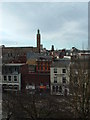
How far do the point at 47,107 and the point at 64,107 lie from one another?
0.97ft

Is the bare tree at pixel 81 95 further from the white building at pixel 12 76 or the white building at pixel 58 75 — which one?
the white building at pixel 12 76

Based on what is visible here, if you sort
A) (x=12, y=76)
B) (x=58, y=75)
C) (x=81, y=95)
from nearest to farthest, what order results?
1. (x=81, y=95)
2. (x=58, y=75)
3. (x=12, y=76)

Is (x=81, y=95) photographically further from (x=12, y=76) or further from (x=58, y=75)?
(x=12, y=76)

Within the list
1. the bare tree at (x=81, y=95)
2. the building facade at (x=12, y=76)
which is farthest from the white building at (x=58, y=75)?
the bare tree at (x=81, y=95)

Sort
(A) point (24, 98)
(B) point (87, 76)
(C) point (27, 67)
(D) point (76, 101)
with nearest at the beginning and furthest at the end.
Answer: (D) point (76, 101) → (B) point (87, 76) → (A) point (24, 98) → (C) point (27, 67)

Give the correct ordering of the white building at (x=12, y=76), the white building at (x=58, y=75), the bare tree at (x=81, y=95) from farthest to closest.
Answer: the white building at (x=12, y=76) < the white building at (x=58, y=75) < the bare tree at (x=81, y=95)

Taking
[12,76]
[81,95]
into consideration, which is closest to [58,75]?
[12,76]

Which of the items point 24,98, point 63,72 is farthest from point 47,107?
point 63,72

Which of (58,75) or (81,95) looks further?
(58,75)

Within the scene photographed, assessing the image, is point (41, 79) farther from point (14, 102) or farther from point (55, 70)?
point (14, 102)

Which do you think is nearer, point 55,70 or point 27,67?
point 55,70

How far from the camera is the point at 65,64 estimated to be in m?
6.10

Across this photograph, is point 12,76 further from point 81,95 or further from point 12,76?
point 81,95

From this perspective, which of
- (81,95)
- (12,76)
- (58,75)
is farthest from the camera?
(12,76)
